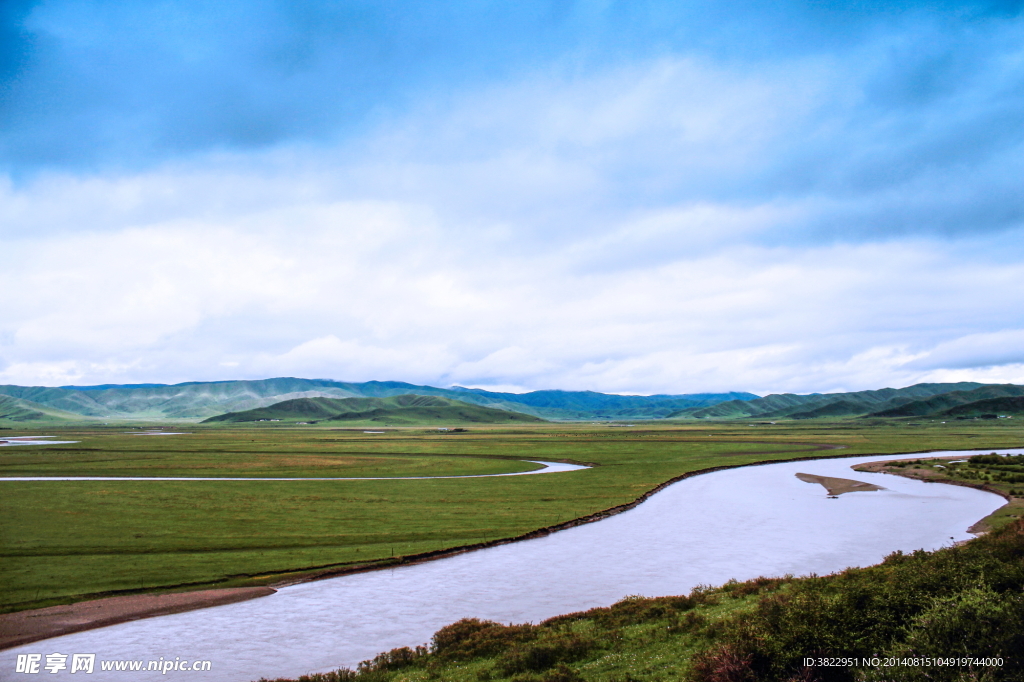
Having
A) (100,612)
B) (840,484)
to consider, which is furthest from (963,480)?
(100,612)

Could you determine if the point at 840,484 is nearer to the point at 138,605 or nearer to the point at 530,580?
the point at 530,580

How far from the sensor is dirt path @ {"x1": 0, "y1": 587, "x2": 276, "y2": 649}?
23266 millimetres

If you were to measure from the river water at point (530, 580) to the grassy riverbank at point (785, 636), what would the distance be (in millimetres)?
3352

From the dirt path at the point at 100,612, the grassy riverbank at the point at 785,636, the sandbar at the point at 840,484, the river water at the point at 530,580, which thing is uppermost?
the grassy riverbank at the point at 785,636

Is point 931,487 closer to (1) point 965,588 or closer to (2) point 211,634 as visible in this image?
(1) point 965,588

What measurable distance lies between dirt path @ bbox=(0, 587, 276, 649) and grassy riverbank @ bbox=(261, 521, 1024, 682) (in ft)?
40.8

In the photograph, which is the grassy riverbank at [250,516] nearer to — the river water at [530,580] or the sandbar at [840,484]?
the river water at [530,580]

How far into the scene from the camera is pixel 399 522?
44.4 metres

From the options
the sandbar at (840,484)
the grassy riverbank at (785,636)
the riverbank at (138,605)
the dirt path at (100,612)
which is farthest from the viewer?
the sandbar at (840,484)

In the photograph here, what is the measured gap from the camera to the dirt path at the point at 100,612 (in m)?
23.3

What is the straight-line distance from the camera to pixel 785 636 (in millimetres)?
14961

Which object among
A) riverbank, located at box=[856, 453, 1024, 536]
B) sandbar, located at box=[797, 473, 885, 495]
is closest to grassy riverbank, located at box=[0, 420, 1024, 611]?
sandbar, located at box=[797, 473, 885, 495]

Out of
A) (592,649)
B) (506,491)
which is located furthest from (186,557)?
(506,491)

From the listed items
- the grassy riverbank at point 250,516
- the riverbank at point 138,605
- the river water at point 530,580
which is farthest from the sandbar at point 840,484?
the riverbank at point 138,605
